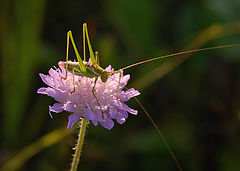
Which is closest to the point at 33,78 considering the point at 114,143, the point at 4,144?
the point at 4,144

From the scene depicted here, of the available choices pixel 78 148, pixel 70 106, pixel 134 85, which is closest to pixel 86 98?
pixel 70 106

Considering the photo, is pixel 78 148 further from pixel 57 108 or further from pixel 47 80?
pixel 47 80

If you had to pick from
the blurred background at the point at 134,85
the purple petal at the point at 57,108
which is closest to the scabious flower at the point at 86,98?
the purple petal at the point at 57,108

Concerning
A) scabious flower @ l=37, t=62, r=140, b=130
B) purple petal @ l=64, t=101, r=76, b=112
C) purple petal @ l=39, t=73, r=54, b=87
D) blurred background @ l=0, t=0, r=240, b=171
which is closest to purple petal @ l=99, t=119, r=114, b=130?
scabious flower @ l=37, t=62, r=140, b=130

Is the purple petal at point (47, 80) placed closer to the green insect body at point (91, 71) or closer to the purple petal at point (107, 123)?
the green insect body at point (91, 71)

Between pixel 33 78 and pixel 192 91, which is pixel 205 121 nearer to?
pixel 192 91

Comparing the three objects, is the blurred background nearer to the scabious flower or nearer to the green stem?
the scabious flower
